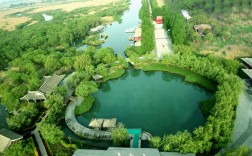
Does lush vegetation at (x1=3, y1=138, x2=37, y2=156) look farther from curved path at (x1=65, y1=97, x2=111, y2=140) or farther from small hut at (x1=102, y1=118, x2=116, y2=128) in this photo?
small hut at (x1=102, y1=118, x2=116, y2=128)

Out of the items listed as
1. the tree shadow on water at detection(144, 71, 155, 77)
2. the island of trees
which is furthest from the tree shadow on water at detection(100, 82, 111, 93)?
the tree shadow on water at detection(144, 71, 155, 77)

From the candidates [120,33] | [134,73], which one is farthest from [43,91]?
[120,33]

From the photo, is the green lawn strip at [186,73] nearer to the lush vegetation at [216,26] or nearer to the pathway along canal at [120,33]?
the lush vegetation at [216,26]

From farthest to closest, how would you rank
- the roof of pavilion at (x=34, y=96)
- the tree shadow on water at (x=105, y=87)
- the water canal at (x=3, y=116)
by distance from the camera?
1. the tree shadow on water at (x=105, y=87)
2. the roof of pavilion at (x=34, y=96)
3. the water canal at (x=3, y=116)

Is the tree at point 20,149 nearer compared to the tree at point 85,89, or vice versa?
the tree at point 20,149

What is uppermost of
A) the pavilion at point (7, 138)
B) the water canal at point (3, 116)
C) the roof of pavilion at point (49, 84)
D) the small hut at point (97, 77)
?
the roof of pavilion at point (49, 84)

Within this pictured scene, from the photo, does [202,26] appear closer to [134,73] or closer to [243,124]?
[134,73]

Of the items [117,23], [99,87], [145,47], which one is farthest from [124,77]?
[117,23]

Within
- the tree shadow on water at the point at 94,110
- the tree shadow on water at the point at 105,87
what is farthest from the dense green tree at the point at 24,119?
the tree shadow on water at the point at 105,87
